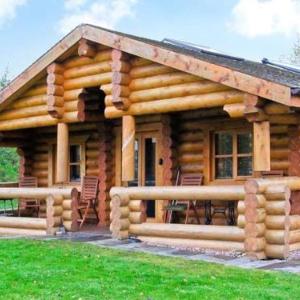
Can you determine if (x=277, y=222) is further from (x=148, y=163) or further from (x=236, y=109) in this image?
(x=148, y=163)

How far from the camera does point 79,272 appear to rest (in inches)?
310

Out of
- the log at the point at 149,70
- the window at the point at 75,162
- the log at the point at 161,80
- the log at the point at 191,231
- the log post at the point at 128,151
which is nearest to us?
the log at the point at 191,231

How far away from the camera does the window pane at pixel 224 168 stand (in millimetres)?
12641

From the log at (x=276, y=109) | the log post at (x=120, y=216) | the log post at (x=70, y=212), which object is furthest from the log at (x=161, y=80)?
the log post at (x=70, y=212)

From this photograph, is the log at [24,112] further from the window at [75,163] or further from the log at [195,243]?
the log at [195,243]

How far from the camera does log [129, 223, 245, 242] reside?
9.62 metres

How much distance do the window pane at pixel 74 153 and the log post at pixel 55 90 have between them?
107 inches

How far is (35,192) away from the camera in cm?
1250

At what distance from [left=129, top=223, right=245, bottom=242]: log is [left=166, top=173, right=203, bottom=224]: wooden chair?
4.98 ft

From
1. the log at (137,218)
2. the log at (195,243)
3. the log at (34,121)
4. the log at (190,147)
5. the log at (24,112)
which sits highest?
the log at (24,112)

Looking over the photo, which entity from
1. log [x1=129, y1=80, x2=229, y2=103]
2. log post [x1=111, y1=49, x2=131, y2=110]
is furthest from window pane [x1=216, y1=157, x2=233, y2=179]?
log post [x1=111, y1=49, x2=131, y2=110]

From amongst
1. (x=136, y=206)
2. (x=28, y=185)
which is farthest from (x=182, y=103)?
(x=28, y=185)

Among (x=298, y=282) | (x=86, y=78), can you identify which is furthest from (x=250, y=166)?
(x=298, y=282)

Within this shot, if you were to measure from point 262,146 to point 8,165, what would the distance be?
2703cm
